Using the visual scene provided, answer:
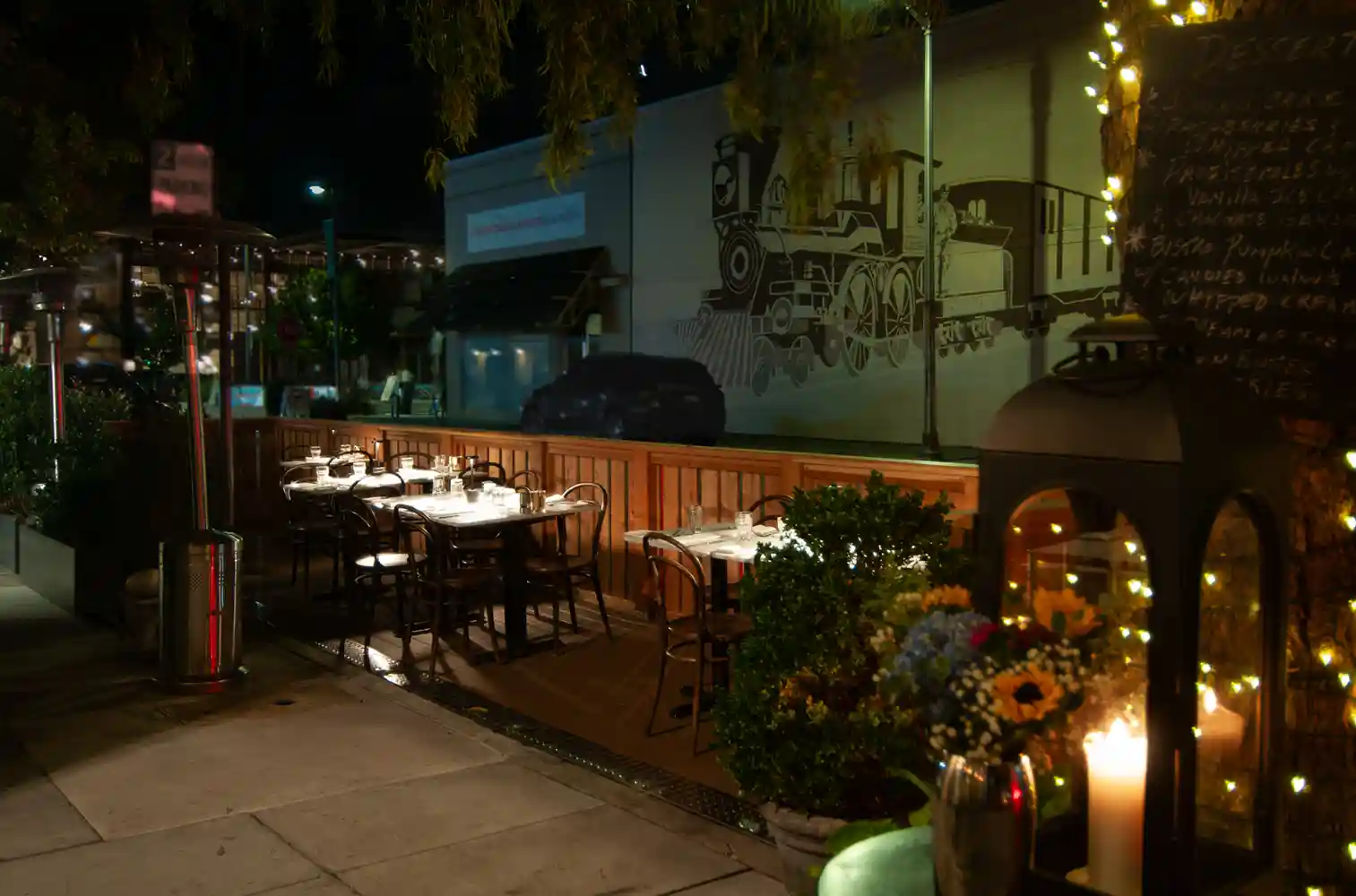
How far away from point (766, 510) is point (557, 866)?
4192mm

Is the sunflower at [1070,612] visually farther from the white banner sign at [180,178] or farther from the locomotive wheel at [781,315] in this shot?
the locomotive wheel at [781,315]

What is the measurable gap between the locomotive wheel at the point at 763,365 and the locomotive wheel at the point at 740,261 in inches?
39.1

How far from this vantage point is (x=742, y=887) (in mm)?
4137

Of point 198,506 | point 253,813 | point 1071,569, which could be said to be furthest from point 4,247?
point 1071,569

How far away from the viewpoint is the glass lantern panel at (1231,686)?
274 cm

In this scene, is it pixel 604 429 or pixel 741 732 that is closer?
pixel 741 732

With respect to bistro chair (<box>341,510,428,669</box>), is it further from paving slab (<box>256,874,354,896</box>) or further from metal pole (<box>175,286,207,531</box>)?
paving slab (<box>256,874,354,896</box>)

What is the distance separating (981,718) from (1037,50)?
16484mm

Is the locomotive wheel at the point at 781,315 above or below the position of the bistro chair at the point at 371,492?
above

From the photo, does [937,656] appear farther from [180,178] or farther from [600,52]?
[180,178]

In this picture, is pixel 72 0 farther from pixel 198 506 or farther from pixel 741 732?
pixel 741 732

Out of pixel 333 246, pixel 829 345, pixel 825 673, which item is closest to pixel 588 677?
pixel 825 673

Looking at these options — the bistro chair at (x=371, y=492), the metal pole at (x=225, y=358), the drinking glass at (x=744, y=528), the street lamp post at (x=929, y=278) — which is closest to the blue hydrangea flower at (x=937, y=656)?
the drinking glass at (x=744, y=528)

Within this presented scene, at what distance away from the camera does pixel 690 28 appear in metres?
5.06
